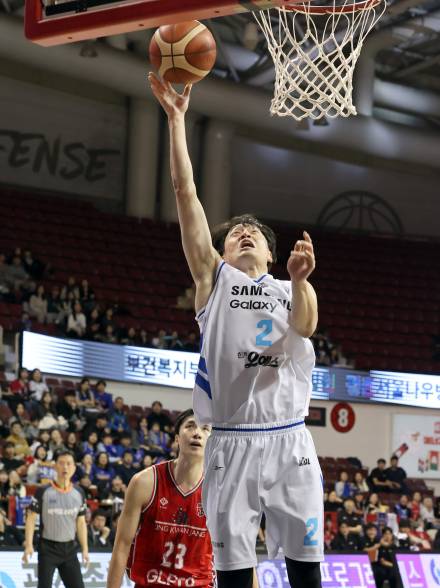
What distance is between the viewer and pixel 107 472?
13922 millimetres

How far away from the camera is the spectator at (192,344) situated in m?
18.7

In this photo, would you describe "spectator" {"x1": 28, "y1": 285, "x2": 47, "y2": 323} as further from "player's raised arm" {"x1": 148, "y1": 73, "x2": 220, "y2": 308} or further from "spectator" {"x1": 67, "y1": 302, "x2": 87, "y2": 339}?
"player's raised arm" {"x1": 148, "y1": 73, "x2": 220, "y2": 308}

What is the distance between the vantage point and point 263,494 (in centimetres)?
394

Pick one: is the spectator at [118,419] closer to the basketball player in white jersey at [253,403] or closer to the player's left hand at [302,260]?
the basketball player in white jersey at [253,403]

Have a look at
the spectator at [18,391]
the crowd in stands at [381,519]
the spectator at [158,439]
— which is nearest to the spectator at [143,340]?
the spectator at [158,439]

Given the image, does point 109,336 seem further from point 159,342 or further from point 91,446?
point 91,446

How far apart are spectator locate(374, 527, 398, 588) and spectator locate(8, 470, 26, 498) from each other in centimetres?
442

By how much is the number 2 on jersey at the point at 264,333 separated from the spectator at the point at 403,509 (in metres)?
13.0

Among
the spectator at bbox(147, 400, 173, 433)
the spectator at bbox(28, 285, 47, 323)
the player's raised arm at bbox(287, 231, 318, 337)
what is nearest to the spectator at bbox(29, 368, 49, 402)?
the spectator at bbox(147, 400, 173, 433)

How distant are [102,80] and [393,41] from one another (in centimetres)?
631

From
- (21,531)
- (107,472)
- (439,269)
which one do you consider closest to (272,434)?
(21,531)

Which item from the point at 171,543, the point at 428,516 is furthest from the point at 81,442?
the point at 171,543

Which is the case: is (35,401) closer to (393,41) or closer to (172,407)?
(172,407)

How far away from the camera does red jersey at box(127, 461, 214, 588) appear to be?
550 cm
